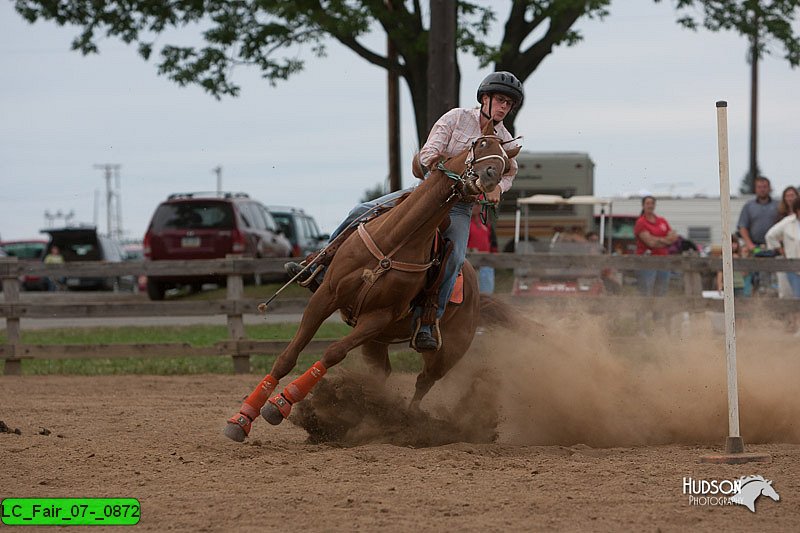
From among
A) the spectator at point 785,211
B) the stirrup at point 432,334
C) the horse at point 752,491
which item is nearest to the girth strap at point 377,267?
the stirrup at point 432,334

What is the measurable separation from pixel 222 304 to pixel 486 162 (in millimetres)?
7326

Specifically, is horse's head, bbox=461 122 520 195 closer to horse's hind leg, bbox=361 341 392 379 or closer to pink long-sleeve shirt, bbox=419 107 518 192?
pink long-sleeve shirt, bbox=419 107 518 192

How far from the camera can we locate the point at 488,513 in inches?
212

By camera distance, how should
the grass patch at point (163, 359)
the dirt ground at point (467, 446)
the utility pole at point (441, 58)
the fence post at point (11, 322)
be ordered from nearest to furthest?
the dirt ground at point (467, 446) → the utility pole at point (441, 58) → the fence post at point (11, 322) → the grass patch at point (163, 359)

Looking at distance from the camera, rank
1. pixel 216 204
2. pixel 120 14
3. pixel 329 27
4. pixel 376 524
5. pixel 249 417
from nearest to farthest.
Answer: pixel 376 524, pixel 249 417, pixel 329 27, pixel 120 14, pixel 216 204

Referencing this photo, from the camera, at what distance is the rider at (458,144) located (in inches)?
302

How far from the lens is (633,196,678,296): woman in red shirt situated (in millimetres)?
15688

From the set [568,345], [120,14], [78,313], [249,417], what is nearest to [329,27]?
[120,14]

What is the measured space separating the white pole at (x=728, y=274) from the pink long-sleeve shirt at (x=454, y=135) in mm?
1408

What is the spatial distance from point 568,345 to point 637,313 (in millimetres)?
4748

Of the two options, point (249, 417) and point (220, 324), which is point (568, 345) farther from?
point (220, 324)

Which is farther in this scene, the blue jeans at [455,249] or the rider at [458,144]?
the blue jeans at [455,249]

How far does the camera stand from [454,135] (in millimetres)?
7801

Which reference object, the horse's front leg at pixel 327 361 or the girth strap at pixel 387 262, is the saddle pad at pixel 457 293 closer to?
the girth strap at pixel 387 262
